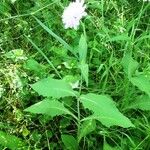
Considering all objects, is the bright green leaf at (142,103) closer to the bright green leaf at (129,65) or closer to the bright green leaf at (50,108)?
the bright green leaf at (129,65)

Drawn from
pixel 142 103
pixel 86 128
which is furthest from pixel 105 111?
pixel 142 103

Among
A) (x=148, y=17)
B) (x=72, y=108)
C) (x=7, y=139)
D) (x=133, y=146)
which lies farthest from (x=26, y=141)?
(x=148, y=17)

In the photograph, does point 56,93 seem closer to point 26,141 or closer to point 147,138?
point 26,141

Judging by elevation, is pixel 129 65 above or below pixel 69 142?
above

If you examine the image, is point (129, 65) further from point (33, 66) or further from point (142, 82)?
point (33, 66)

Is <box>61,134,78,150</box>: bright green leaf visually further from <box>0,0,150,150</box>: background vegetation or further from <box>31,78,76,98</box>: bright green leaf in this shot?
<box>31,78,76,98</box>: bright green leaf
